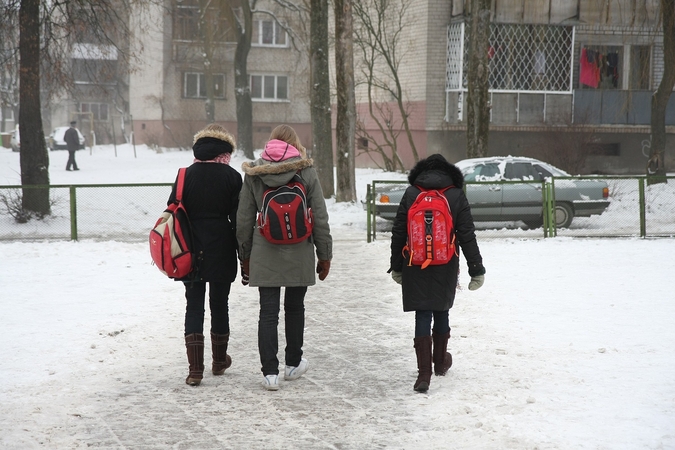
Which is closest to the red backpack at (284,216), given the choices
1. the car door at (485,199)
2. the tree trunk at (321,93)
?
the car door at (485,199)

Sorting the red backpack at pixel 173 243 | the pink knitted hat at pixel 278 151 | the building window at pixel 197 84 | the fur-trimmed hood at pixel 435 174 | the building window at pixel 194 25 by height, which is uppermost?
the building window at pixel 194 25

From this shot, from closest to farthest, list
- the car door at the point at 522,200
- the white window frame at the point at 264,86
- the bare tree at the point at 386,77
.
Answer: the car door at the point at 522,200
the bare tree at the point at 386,77
the white window frame at the point at 264,86

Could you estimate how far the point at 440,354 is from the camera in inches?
276

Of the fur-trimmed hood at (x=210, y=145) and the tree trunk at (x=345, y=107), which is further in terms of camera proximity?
the tree trunk at (x=345, y=107)

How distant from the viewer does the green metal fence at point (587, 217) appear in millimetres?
16797

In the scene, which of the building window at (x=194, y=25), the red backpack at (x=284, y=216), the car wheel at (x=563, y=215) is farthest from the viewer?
the building window at (x=194, y=25)

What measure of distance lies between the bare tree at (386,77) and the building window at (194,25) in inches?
406

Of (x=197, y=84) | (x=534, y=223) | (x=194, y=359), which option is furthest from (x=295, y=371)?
(x=197, y=84)

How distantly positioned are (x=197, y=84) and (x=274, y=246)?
46286 millimetres

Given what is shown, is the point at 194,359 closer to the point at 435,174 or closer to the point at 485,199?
the point at 435,174

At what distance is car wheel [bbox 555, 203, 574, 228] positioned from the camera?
17.8 meters

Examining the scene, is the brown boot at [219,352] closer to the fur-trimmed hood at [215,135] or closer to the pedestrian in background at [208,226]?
the pedestrian in background at [208,226]

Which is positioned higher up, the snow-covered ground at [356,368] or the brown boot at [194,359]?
the brown boot at [194,359]

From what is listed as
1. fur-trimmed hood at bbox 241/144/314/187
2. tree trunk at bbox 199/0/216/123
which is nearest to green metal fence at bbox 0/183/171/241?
fur-trimmed hood at bbox 241/144/314/187
